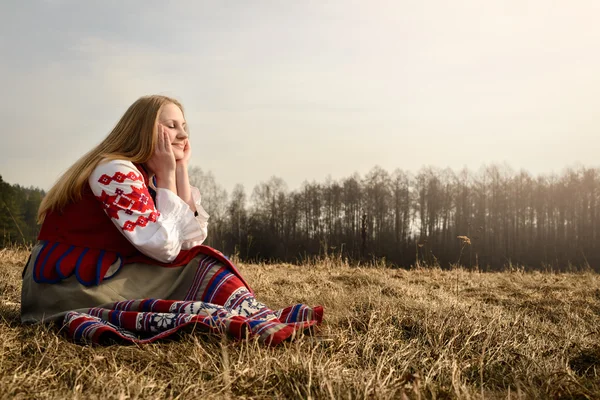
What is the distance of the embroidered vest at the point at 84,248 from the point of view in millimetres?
2877

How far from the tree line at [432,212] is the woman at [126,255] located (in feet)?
146

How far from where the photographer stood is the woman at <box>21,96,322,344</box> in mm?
2789

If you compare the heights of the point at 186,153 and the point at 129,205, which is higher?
the point at 186,153

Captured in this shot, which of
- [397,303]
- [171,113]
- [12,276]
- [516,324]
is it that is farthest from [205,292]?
[12,276]

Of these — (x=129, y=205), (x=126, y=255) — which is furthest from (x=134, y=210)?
(x=126, y=255)

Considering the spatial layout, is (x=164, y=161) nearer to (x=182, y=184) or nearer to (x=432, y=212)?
(x=182, y=184)

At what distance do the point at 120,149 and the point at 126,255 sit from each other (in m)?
0.72

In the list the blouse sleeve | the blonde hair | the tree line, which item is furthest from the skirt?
the tree line

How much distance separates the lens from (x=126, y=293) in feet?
9.77

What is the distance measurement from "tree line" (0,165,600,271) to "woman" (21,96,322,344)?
146 ft

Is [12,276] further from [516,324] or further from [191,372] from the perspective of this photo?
[516,324]

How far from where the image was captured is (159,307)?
2.66 meters

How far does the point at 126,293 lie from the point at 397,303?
2.10 m

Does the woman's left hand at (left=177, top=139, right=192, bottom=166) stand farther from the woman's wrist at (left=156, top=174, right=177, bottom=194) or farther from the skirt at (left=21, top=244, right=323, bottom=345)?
the skirt at (left=21, top=244, right=323, bottom=345)
